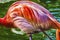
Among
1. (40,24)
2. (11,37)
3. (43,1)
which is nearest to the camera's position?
(40,24)

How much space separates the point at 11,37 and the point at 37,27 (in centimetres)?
108

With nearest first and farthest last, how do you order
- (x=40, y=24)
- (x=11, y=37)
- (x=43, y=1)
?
1. (x=40, y=24)
2. (x=11, y=37)
3. (x=43, y=1)

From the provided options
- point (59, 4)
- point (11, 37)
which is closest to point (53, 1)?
point (59, 4)

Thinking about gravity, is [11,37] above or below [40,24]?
below

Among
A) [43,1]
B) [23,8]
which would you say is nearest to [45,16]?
Result: [23,8]

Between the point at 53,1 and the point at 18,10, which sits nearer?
the point at 18,10

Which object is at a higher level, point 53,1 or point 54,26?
point 53,1

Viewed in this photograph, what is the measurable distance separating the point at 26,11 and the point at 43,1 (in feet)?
4.50

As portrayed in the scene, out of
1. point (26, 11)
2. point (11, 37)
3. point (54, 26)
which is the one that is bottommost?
point (11, 37)

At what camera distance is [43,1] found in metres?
2.71

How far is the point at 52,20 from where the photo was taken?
4.40 ft

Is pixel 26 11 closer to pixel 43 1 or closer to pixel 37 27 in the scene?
pixel 37 27

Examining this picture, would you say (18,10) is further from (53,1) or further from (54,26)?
(53,1)

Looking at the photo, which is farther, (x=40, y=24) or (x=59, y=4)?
(x=59, y=4)
